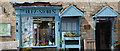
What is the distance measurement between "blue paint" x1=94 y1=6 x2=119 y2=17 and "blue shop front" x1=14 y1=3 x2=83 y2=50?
40.9 inches

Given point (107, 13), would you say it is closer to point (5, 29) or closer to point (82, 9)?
point (82, 9)

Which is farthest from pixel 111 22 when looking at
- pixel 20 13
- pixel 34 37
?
pixel 20 13

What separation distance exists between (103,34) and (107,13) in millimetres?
2055

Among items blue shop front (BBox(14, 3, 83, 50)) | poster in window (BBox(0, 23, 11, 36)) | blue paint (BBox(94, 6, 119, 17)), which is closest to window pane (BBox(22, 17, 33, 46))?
blue shop front (BBox(14, 3, 83, 50))

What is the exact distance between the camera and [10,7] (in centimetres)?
1039

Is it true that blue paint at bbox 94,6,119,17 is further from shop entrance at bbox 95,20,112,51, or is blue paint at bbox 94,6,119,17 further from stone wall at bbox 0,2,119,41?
shop entrance at bbox 95,20,112,51

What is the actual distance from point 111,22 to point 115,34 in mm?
799

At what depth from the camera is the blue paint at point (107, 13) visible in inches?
389

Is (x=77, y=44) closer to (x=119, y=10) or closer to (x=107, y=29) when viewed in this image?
(x=107, y=29)

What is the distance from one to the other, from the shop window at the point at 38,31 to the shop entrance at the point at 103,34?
3.04 meters

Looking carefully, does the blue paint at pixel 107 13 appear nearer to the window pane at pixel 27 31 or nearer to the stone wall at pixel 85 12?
the stone wall at pixel 85 12

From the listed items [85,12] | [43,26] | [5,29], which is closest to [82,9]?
[85,12]

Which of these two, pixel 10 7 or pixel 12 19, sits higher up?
pixel 10 7

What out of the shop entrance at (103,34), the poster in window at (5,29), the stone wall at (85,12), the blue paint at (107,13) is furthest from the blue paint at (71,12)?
the poster in window at (5,29)
